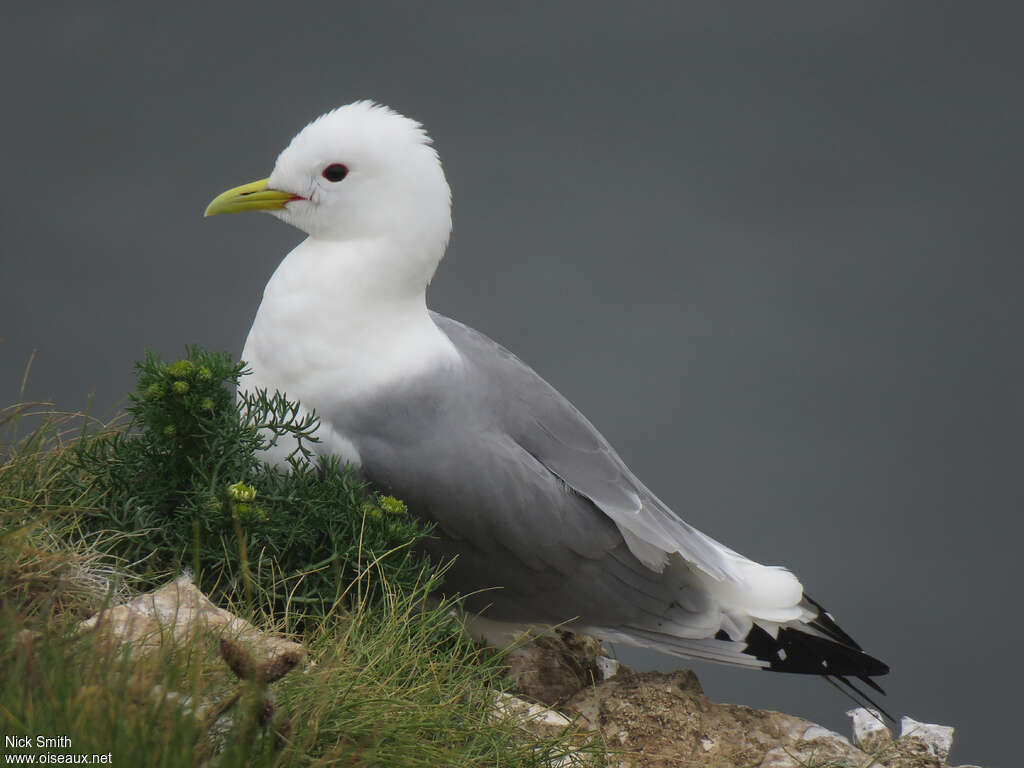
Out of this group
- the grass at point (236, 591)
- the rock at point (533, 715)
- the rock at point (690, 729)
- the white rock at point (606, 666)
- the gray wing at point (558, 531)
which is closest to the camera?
the grass at point (236, 591)

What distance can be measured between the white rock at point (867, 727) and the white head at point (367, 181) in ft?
6.36

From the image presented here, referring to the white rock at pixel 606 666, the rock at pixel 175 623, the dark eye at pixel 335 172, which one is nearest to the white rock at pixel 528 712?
the rock at pixel 175 623

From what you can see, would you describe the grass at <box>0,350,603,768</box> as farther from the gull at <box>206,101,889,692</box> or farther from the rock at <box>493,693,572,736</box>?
the gull at <box>206,101,889,692</box>

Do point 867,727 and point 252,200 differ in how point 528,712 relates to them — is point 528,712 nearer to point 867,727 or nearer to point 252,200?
point 867,727

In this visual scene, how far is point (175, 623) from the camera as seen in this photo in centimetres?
275

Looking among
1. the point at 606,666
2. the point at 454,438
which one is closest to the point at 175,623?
the point at 454,438

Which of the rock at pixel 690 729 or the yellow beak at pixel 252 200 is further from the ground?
the yellow beak at pixel 252 200

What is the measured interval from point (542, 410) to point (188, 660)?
5.10 feet

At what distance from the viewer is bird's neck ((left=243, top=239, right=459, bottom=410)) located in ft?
11.9

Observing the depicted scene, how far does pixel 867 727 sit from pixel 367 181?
A: 7.40 ft

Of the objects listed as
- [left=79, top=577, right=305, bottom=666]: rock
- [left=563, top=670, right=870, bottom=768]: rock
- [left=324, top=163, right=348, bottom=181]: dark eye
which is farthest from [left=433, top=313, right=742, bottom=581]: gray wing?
[left=79, top=577, right=305, bottom=666]: rock

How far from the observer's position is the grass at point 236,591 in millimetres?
2438

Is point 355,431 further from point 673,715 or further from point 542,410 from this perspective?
point 673,715

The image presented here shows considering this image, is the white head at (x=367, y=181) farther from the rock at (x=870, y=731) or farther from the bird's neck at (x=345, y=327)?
the rock at (x=870, y=731)
